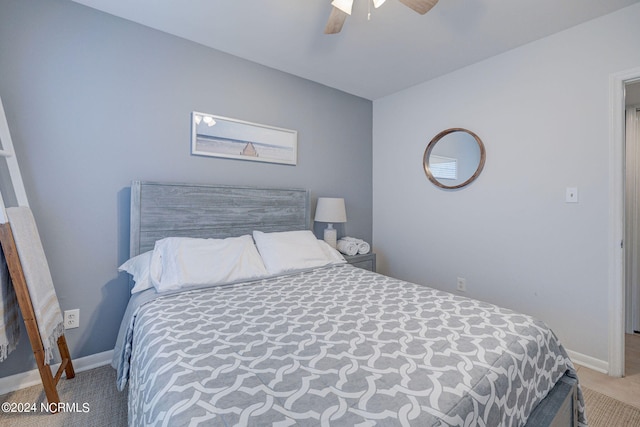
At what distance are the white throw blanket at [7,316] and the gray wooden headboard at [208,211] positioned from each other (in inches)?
24.0

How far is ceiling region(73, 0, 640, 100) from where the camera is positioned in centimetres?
191

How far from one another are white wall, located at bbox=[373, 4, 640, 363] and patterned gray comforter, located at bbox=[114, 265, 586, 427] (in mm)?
1140

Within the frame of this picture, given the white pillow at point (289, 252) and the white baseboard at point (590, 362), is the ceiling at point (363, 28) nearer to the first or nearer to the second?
the white pillow at point (289, 252)

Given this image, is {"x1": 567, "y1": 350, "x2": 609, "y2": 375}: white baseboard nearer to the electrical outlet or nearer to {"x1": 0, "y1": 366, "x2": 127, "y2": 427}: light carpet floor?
{"x1": 0, "y1": 366, "x2": 127, "y2": 427}: light carpet floor

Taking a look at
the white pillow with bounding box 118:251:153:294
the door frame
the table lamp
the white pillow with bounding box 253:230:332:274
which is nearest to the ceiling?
the door frame

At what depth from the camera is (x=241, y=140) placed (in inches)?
102

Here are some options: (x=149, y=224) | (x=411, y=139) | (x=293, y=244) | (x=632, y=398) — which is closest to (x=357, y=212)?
(x=411, y=139)

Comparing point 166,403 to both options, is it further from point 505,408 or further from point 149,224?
point 149,224

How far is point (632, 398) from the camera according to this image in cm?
173

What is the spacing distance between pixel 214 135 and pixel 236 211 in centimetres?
67

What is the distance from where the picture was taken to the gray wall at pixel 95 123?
179 cm

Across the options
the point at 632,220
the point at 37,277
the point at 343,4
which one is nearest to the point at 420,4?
the point at 343,4

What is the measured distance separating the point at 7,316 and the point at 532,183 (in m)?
3.56

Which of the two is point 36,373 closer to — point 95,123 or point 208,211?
point 208,211
